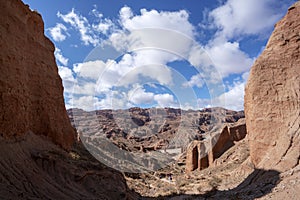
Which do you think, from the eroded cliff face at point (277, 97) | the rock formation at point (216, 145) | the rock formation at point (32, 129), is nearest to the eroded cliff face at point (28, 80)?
the rock formation at point (32, 129)

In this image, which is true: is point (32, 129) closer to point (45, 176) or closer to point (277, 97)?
point (45, 176)

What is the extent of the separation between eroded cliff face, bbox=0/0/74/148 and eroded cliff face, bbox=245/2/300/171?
1359 cm

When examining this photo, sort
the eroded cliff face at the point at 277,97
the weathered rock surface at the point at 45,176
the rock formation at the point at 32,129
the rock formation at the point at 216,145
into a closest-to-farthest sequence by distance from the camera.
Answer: the weathered rock surface at the point at 45,176, the rock formation at the point at 32,129, the eroded cliff face at the point at 277,97, the rock formation at the point at 216,145

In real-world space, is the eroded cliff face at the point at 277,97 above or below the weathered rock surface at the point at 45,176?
above

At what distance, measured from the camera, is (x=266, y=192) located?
1122 centimetres

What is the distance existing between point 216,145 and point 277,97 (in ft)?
61.6

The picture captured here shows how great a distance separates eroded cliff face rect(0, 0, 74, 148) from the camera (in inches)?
491

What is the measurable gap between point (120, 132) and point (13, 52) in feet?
266

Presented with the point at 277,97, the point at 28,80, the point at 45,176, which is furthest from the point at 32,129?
the point at 277,97

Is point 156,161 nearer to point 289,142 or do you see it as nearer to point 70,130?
point 70,130

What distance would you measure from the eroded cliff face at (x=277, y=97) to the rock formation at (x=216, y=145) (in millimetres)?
16298

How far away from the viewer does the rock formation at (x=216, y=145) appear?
32.4 meters

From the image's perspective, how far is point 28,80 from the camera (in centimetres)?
1502

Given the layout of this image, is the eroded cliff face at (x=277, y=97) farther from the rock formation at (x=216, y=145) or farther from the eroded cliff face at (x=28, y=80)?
the rock formation at (x=216, y=145)
